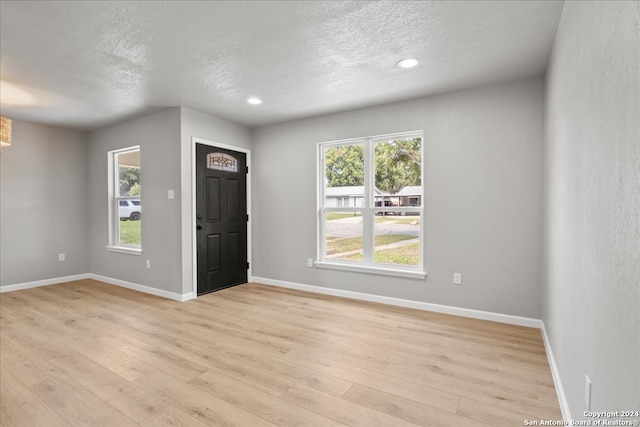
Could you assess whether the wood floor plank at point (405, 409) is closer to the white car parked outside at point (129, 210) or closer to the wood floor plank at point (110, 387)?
the wood floor plank at point (110, 387)

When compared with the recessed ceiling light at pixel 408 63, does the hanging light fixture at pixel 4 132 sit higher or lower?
lower

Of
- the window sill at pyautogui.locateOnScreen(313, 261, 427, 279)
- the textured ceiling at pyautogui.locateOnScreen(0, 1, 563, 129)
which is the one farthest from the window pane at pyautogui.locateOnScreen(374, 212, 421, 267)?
the textured ceiling at pyautogui.locateOnScreen(0, 1, 563, 129)

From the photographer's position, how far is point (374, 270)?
4051 millimetres

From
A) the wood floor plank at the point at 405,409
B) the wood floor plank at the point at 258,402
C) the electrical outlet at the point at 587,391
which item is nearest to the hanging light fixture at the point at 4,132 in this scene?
the wood floor plank at the point at 258,402

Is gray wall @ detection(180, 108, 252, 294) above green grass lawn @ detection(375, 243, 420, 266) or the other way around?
above

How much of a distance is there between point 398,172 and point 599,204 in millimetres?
2776

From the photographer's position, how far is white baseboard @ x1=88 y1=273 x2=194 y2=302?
419 cm

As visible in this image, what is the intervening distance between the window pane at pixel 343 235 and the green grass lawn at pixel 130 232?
2928 millimetres

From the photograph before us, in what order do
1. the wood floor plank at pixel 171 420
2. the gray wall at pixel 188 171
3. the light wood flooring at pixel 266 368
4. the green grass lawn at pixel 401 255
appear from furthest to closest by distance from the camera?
the gray wall at pixel 188 171
the green grass lawn at pixel 401 255
the light wood flooring at pixel 266 368
the wood floor plank at pixel 171 420

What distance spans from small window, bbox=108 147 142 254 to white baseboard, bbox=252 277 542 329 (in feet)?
7.58

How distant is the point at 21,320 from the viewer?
3.42 meters

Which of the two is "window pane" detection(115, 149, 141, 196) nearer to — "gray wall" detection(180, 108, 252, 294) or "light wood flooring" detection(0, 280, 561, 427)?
"gray wall" detection(180, 108, 252, 294)

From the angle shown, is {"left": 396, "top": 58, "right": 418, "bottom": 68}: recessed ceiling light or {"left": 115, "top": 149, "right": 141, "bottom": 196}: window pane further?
{"left": 115, "top": 149, "right": 141, "bottom": 196}: window pane

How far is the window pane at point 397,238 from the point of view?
3885mm
